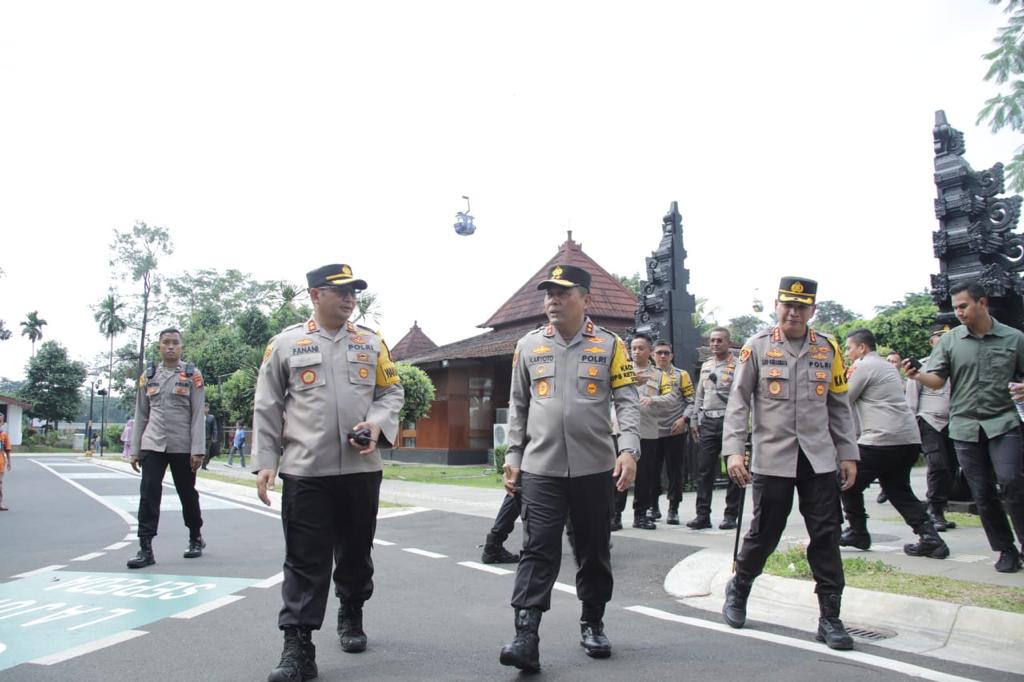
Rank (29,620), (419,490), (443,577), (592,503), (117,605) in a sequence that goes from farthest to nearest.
Result: (419,490), (443,577), (117,605), (29,620), (592,503)

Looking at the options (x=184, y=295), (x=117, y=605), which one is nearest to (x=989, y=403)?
→ (x=117, y=605)

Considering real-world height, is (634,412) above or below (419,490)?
above

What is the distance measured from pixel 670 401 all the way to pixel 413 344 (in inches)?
1147

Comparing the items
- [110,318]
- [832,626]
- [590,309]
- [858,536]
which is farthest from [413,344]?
[110,318]

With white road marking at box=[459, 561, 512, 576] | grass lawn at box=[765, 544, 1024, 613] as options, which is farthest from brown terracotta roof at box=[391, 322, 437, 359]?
grass lawn at box=[765, 544, 1024, 613]

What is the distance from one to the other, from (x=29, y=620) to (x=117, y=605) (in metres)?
0.57

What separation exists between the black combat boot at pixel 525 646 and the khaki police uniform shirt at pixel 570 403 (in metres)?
0.74

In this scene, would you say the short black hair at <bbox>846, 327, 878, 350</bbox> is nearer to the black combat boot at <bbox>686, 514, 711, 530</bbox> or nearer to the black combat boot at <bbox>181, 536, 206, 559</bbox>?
the black combat boot at <bbox>686, 514, 711, 530</bbox>

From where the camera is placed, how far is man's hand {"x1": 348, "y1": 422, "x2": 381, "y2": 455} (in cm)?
435

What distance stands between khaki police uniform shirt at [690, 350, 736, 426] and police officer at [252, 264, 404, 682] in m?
5.37

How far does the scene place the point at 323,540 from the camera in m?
4.28

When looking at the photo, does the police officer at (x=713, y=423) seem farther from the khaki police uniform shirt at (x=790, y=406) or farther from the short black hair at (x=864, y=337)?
the khaki police uniform shirt at (x=790, y=406)

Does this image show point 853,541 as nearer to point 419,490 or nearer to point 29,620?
point 29,620

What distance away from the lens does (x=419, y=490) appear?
51.4 ft
